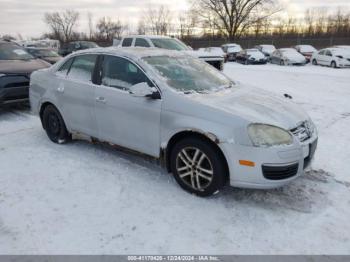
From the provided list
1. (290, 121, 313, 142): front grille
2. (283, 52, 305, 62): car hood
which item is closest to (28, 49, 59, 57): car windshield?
(290, 121, 313, 142): front grille

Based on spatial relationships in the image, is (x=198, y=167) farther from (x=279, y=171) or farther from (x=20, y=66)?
(x=20, y=66)

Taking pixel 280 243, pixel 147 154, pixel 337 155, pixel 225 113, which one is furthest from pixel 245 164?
pixel 337 155

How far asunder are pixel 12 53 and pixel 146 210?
660cm

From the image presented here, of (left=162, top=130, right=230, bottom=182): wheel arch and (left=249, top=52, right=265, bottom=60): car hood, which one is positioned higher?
(left=249, top=52, right=265, bottom=60): car hood

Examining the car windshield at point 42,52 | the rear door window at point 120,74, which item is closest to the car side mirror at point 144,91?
the rear door window at point 120,74

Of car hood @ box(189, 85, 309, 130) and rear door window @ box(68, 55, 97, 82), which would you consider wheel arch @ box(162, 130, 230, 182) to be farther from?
rear door window @ box(68, 55, 97, 82)

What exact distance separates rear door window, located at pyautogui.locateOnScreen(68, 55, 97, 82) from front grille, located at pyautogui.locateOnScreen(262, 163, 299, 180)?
2.71 meters

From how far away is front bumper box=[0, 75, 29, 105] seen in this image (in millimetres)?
6727

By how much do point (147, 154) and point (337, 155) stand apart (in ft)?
9.44

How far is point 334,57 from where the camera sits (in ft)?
65.6

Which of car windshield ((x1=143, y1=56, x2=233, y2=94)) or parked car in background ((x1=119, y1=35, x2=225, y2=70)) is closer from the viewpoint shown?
car windshield ((x1=143, y1=56, x2=233, y2=94))

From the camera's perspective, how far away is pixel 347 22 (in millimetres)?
45281

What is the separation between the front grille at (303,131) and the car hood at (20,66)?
5.93 meters

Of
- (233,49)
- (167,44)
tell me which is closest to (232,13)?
(233,49)
